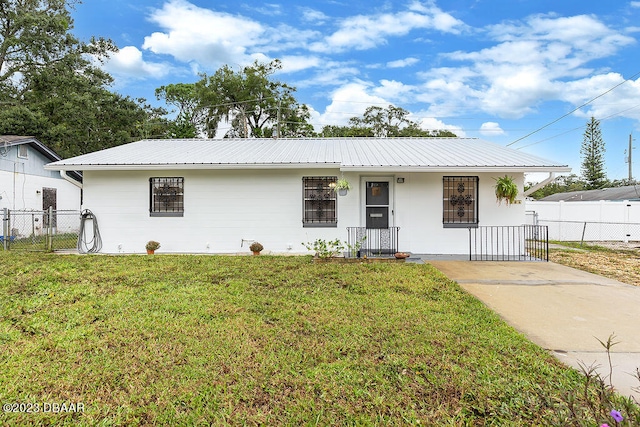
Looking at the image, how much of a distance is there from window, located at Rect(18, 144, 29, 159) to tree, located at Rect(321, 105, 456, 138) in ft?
71.0

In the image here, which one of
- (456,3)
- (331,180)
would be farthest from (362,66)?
(331,180)

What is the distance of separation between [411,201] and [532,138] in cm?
1704

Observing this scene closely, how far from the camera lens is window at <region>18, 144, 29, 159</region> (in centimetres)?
1389

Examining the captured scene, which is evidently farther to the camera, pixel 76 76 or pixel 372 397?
pixel 76 76

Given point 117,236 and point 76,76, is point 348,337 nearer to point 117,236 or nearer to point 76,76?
point 117,236

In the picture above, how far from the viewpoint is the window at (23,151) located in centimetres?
1389

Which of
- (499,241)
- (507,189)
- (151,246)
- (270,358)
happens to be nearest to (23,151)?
(151,246)

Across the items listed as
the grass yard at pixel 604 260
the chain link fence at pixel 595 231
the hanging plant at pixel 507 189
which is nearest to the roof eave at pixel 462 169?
the hanging plant at pixel 507 189

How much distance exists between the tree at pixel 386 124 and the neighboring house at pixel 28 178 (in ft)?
68.5

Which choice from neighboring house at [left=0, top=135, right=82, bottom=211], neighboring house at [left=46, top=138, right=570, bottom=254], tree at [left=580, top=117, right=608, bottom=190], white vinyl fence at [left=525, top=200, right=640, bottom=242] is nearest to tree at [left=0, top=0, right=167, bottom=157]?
neighboring house at [left=0, top=135, right=82, bottom=211]

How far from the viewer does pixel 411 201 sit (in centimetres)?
913

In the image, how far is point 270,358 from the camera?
9.98ft

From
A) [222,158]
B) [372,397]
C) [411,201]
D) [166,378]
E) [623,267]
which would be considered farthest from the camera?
[222,158]

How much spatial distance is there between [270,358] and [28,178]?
16.8 m
